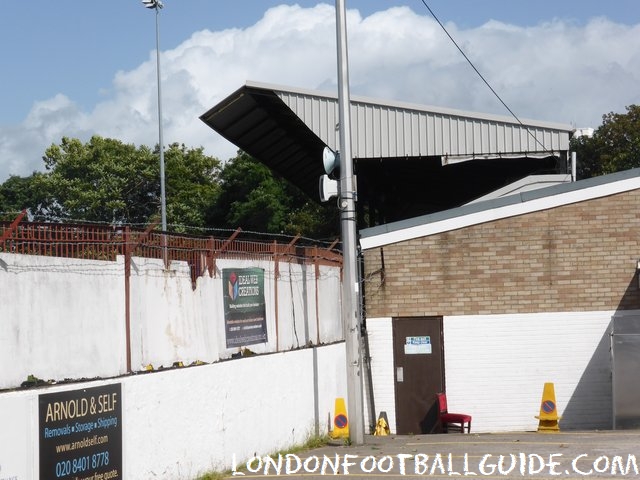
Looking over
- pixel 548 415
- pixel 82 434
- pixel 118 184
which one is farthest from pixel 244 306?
pixel 118 184

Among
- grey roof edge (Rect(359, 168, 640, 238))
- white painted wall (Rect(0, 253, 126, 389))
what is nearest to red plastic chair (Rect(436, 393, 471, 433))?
grey roof edge (Rect(359, 168, 640, 238))

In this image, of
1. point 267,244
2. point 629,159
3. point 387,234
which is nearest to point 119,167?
point 629,159

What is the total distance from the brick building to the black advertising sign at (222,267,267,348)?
242 inches

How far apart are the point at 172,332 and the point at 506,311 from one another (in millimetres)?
10293

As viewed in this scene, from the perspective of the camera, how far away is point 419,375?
20688mm

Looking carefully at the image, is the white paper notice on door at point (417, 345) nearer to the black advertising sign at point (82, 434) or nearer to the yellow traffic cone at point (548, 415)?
the yellow traffic cone at point (548, 415)

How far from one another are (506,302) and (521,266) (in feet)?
2.61

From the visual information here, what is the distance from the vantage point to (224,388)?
42.8 ft

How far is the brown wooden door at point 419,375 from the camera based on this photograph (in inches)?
811

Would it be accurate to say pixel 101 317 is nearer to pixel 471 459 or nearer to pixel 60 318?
pixel 60 318

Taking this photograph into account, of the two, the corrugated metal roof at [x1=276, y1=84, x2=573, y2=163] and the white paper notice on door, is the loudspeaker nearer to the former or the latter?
the white paper notice on door

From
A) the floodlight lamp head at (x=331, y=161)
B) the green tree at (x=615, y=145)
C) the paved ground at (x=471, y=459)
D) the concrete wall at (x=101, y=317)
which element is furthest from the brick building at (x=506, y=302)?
the green tree at (x=615, y=145)

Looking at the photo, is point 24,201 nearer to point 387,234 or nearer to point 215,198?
point 215,198

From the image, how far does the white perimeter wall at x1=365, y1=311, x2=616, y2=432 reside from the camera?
66.4ft
